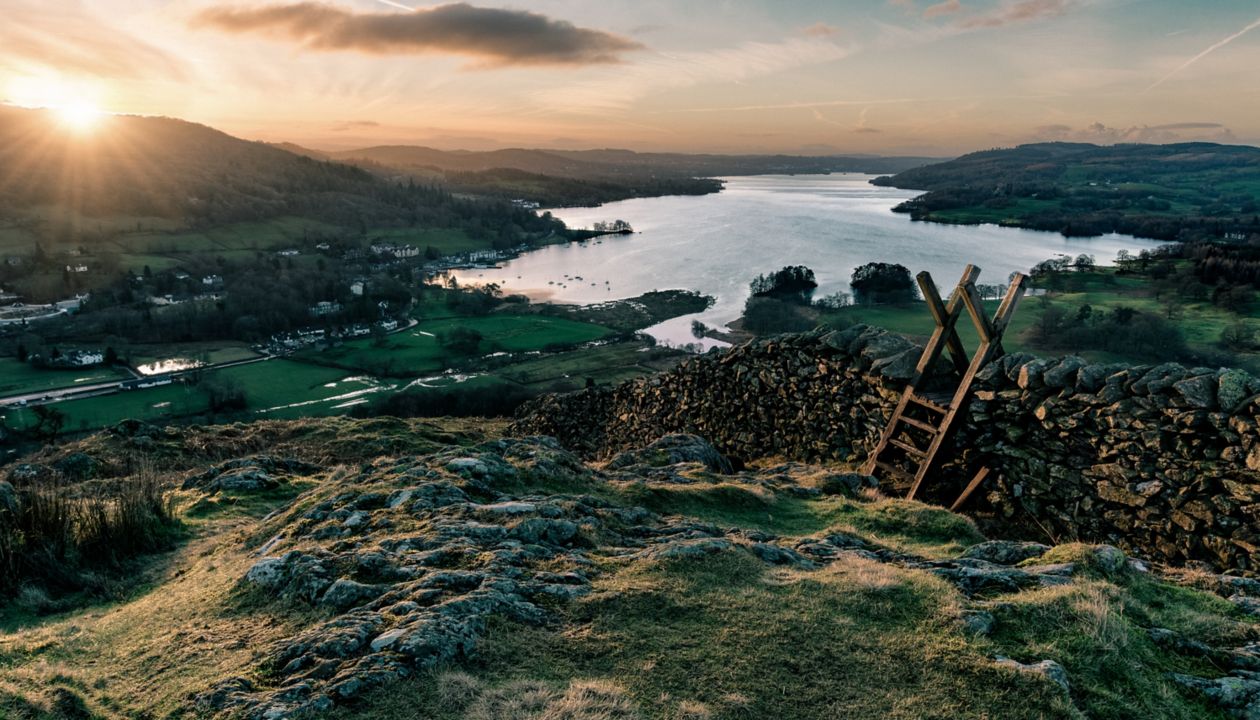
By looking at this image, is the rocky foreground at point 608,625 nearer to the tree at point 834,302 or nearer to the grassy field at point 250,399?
the grassy field at point 250,399

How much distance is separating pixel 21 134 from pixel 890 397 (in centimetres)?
28520

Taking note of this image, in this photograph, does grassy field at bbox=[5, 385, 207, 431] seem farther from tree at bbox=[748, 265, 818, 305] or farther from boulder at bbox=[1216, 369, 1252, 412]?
tree at bbox=[748, 265, 818, 305]

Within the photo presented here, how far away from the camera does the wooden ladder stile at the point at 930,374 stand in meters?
11.3

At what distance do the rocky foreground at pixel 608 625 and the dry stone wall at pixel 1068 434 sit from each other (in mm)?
1616

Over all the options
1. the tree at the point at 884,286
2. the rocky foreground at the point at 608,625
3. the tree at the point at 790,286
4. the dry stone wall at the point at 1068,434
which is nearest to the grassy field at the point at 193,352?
the tree at the point at 790,286

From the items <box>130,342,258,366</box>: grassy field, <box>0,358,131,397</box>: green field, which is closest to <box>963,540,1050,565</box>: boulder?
<box>0,358,131,397</box>: green field

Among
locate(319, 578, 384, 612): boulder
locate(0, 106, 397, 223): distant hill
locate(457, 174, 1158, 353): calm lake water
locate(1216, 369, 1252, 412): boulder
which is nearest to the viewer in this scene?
locate(319, 578, 384, 612): boulder

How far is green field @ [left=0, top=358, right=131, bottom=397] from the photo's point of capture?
6134cm

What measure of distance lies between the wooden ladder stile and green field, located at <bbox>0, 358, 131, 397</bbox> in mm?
79785

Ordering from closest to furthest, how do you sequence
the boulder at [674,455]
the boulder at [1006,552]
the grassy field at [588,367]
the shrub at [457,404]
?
the boulder at [1006,552] → the boulder at [674,455] → the shrub at [457,404] → the grassy field at [588,367]

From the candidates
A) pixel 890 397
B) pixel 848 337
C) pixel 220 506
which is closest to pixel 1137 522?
pixel 890 397

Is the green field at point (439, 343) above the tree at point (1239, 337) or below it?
below

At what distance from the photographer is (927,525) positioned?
9.65 metres

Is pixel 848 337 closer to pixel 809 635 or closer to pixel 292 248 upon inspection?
pixel 809 635
